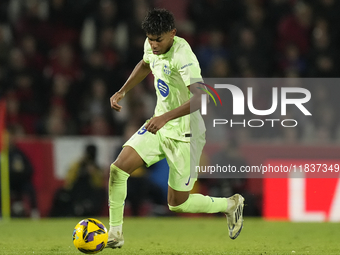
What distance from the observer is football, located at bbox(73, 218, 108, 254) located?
5.26 metres

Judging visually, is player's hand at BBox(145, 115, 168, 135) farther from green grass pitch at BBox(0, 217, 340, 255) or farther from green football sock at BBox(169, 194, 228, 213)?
green grass pitch at BBox(0, 217, 340, 255)

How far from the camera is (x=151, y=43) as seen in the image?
5.41 metres

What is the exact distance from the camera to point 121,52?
37.0ft

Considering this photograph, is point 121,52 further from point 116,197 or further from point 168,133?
point 116,197

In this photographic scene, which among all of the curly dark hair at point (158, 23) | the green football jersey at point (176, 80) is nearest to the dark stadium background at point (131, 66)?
the green football jersey at point (176, 80)

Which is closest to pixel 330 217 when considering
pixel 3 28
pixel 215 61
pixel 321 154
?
pixel 321 154

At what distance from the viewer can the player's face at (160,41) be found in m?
5.34

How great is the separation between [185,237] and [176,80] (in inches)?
94.1

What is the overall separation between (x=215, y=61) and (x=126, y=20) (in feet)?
6.80

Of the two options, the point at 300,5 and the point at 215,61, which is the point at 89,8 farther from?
the point at 300,5

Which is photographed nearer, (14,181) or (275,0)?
(14,181)

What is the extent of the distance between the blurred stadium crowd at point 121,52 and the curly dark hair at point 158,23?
4564mm

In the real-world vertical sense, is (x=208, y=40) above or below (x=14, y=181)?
above

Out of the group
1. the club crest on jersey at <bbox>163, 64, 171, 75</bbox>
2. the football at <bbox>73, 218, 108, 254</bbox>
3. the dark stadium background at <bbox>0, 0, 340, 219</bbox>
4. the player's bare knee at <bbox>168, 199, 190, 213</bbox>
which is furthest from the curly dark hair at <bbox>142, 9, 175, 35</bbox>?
the dark stadium background at <bbox>0, 0, 340, 219</bbox>
